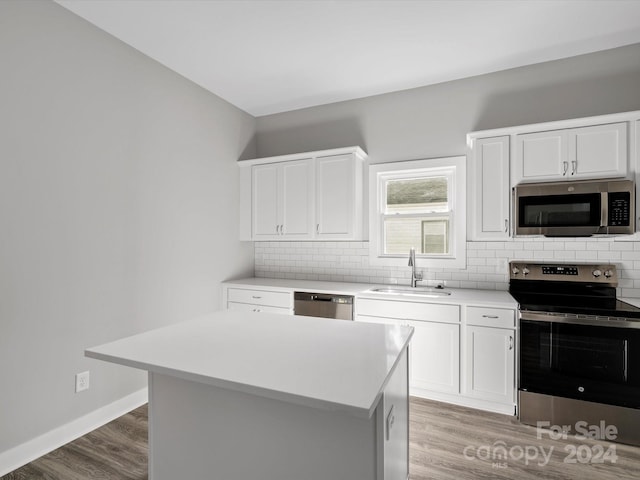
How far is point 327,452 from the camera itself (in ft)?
4.16

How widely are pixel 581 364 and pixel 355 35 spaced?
2937mm

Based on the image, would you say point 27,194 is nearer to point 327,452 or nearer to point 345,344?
point 345,344

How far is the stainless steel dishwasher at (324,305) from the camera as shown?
3.20 m

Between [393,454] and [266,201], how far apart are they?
9.77ft

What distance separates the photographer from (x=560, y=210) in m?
2.65

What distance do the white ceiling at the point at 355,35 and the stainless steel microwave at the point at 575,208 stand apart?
46.2 inches

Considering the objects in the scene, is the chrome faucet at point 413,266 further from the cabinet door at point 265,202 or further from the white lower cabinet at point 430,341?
the cabinet door at point 265,202

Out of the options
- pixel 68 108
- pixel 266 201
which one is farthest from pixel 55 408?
pixel 266 201

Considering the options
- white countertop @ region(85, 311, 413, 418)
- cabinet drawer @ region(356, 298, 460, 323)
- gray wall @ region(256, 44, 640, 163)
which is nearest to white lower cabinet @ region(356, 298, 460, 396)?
cabinet drawer @ region(356, 298, 460, 323)

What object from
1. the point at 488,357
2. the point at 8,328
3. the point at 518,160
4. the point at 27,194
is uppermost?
the point at 518,160

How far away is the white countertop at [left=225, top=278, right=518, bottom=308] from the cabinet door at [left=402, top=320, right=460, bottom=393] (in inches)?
8.3

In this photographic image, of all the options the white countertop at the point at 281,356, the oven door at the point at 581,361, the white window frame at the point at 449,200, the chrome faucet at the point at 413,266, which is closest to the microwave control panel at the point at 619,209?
the oven door at the point at 581,361

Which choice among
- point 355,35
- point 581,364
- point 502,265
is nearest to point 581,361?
point 581,364

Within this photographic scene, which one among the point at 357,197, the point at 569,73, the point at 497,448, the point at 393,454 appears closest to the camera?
the point at 393,454
